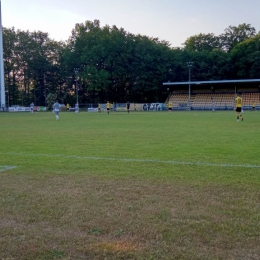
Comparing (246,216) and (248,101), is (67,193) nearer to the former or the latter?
(246,216)

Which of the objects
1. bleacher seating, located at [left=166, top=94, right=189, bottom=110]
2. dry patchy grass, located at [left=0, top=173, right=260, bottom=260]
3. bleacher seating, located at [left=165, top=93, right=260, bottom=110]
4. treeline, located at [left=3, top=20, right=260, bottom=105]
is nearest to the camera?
dry patchy grass, located at [left=0, top=173, right=260, bottom=260]

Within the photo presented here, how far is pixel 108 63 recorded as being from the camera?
2712 inches

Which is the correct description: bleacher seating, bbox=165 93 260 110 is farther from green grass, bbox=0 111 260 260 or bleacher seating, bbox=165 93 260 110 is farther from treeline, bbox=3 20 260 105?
green grass, bbox=0 111 260 260

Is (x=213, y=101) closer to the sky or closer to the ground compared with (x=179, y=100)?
closer to the ground

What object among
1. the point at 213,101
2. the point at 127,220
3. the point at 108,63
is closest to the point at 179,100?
the point at 213,101

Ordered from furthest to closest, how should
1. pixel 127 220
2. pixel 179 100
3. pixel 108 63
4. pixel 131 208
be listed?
A: pixel 108 63 → pixel 179 100 → pixel 131 208 → pixel 127 220

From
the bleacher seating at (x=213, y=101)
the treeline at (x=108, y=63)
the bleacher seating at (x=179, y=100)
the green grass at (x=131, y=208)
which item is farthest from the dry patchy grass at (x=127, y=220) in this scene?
the treeline at (x=108, y=63)

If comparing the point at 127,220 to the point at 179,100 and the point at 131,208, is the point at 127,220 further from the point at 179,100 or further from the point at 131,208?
the point at 179,100

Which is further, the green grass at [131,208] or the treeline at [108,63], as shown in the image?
the treeline at [108,63]

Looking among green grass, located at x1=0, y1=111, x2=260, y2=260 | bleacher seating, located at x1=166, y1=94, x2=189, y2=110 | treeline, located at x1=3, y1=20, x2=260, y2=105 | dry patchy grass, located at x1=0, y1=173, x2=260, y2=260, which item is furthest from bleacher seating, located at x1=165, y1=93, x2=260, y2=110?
dry patchy grass, located at x1=0, y1=173, x2=260, y2=260

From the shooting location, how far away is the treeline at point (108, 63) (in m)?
67.8

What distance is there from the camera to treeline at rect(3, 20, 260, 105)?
67750 millimetres

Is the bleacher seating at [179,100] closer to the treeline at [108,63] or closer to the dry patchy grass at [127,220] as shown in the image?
the treeline at [108,63]

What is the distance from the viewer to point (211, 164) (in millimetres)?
7266
